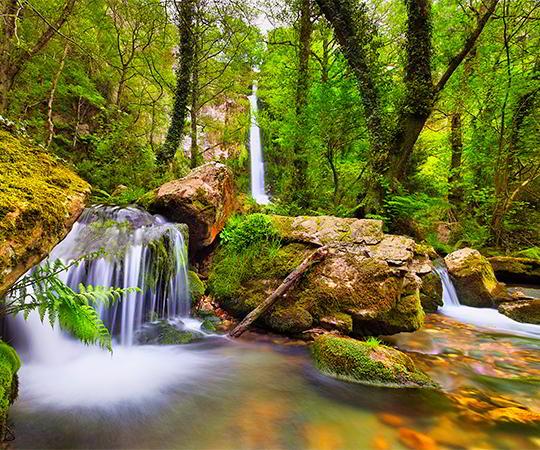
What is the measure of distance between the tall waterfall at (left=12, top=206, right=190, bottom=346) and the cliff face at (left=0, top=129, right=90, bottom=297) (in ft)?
6.54

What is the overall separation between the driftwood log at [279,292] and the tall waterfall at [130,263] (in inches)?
48.1

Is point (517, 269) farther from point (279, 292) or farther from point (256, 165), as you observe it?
point (256, 165)

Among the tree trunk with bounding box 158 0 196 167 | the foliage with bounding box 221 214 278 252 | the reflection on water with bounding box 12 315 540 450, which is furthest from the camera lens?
the tree trunk with bounding box 158 0 196 167

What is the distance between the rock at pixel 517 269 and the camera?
773 cm

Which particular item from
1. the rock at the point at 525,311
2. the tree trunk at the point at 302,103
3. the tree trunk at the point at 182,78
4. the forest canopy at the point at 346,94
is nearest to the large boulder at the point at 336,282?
the forest canopy at the point at 346,94

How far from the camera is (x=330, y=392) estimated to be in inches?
119

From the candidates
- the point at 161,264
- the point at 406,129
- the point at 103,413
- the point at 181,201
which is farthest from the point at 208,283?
the point at 406,129

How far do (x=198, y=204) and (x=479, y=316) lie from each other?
615cm

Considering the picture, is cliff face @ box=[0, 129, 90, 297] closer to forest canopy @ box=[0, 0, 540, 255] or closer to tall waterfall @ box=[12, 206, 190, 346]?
tall waterfall @ box=[12, 206, 190, 346]

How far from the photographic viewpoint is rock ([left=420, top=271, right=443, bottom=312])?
6484mm

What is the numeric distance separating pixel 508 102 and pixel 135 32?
1187cm

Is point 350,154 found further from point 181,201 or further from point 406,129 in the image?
point 181,201

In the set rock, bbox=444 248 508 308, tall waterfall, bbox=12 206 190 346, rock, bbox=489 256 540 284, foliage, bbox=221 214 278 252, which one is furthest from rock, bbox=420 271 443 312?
tall waterfall, bbox=12 206 190 346

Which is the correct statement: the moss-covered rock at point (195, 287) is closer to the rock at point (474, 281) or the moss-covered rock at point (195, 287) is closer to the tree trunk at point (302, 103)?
the tree trunk at point (302, 103)
